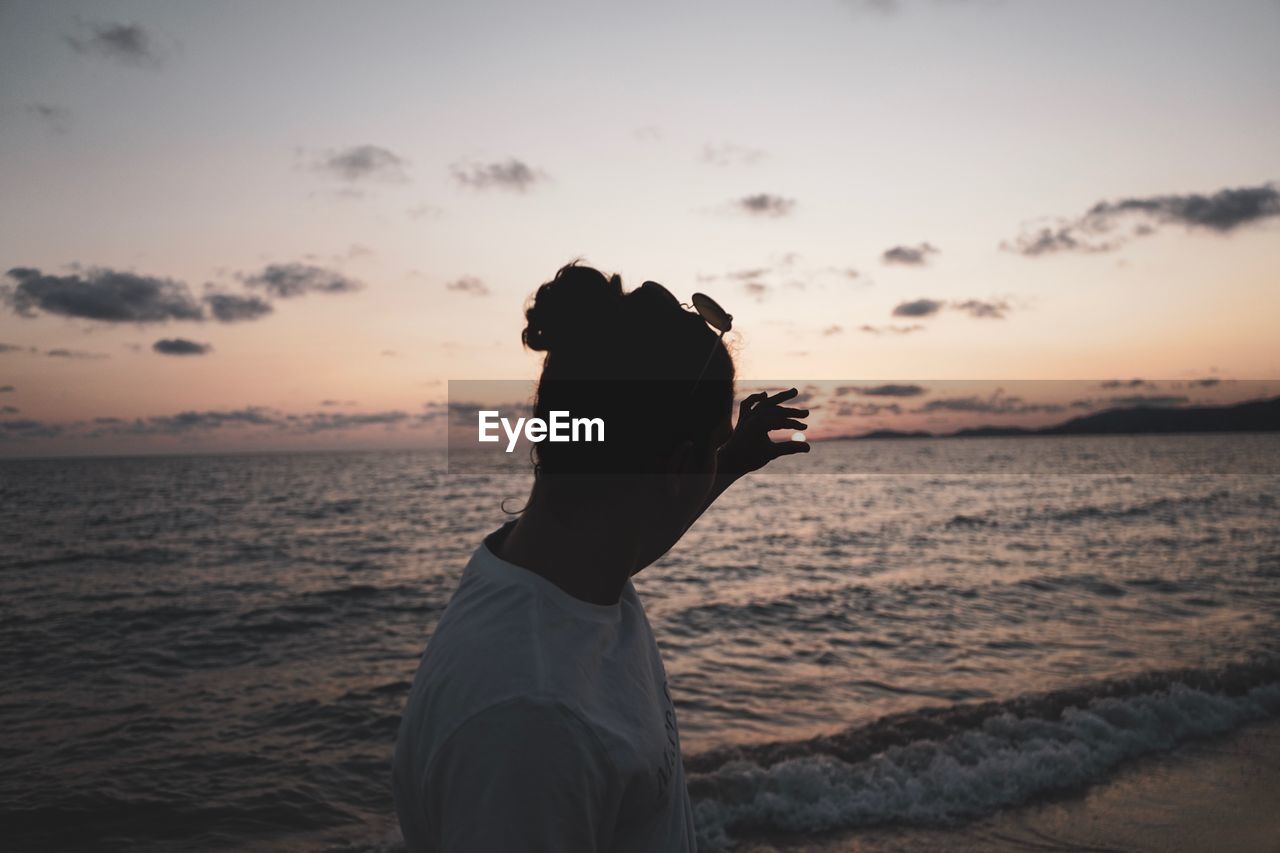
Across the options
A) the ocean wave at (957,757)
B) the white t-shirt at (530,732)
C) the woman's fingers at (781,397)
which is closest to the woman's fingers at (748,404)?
the woman's fingers at (781,397)

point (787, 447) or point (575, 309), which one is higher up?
point (575, 309)

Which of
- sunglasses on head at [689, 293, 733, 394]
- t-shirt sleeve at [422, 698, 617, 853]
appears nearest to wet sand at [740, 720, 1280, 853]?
sunglasses on head at [689, 293, 733, 394]

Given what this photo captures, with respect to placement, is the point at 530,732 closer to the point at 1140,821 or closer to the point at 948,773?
the point at 948,773

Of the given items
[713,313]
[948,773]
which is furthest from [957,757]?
[713,313]

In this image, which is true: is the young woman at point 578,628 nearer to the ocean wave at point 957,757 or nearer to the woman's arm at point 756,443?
the woman's arm at point 756,443

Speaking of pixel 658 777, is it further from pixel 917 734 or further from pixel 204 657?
pixel 204 657

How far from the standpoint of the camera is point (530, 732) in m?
1.19

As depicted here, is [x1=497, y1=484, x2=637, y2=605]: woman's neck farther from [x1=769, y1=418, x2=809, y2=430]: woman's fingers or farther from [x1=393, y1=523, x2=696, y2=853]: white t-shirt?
[x1=769, y1=418, x2=809, y2=430]: woman's fingers

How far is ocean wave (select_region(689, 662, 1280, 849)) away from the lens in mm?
6848

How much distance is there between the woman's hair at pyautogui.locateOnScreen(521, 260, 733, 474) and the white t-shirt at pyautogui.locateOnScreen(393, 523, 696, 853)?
0.33m

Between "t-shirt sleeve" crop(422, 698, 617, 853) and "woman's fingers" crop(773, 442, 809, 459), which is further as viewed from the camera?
"woman's fingers" crop(773, 442, 809, 459)

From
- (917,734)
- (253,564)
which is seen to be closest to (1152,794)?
(917,734)

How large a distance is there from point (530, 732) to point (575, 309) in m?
0.90

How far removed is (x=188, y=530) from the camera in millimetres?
Result: 27766
